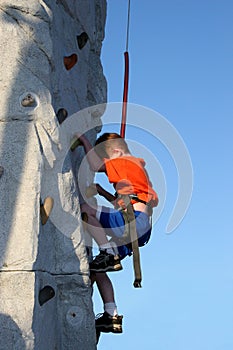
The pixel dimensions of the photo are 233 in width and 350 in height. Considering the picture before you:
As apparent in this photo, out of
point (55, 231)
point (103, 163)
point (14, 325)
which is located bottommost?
point (14, 325)

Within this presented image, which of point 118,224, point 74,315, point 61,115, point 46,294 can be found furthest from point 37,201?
point 61,115

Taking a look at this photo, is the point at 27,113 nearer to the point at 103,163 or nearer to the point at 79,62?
the point at 103,163

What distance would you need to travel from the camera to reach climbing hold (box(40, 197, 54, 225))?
4584 millimetres

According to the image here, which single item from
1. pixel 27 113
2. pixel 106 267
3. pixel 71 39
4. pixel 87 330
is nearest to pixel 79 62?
pixel 71 39

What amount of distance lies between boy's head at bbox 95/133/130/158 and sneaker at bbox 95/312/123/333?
51.9 inches

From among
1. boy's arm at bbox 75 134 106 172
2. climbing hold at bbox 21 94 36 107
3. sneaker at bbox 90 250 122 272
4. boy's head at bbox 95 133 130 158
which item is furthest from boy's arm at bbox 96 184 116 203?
climbing hold at bbox 21 94 36 107

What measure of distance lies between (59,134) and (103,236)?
926 millimetres

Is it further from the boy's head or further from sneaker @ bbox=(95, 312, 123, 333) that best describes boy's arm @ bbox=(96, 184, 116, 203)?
sneaker @ bbox=(95, 312, 123, 333)

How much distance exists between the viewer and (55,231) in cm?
489

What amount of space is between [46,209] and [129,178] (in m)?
0.95

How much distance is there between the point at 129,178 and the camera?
531 centimetres

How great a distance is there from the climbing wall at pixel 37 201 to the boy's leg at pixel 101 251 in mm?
171

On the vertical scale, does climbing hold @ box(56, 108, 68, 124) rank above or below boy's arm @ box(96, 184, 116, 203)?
above

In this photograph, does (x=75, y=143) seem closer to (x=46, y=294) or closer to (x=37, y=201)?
(x=37, y=201)
